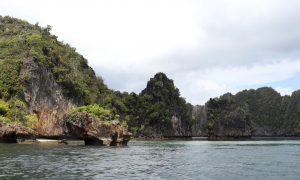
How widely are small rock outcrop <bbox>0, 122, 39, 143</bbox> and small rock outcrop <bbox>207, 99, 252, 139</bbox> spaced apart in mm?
121055

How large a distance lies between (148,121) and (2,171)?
11992cm

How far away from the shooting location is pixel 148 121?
137 meters

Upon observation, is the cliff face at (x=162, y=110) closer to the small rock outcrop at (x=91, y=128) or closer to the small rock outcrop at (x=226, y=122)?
the small rock outcrop at (x=226, y=122)

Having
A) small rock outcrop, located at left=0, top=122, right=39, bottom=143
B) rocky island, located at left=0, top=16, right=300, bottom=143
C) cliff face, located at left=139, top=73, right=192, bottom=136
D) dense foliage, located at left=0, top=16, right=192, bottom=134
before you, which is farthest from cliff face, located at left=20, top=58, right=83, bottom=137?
cliff face, located at left=139, top=73, right=192, bottom=136

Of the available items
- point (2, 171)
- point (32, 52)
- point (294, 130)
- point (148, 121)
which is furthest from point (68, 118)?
point (294, 130)

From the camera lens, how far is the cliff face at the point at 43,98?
54812 millimetres

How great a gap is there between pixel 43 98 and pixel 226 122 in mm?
115598

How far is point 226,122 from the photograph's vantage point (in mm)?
154125

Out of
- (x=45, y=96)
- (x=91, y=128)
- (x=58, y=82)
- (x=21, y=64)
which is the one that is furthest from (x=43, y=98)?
(x=91, y=128)

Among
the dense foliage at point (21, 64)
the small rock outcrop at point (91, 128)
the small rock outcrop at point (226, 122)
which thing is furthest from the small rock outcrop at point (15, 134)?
the small rock outcrop at point (226, 122)

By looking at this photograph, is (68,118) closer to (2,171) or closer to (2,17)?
(2,171)

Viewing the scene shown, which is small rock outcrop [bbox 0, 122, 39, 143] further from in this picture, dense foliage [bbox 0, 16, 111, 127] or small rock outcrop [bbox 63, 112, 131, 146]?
small rock outcrop [bbox 63, 112, 131, 146]

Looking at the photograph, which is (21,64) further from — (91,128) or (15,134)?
(91,128)

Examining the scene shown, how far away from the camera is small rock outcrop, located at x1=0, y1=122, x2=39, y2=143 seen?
41062mm
